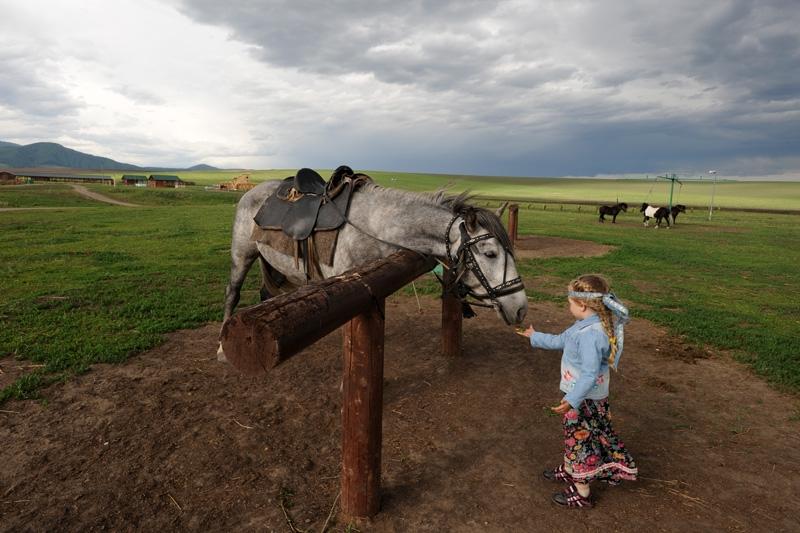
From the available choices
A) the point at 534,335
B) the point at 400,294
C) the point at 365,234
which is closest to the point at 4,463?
the point at 365,234

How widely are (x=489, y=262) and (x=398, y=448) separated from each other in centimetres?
190

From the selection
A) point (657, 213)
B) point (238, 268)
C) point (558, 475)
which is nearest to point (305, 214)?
point (238, 268)

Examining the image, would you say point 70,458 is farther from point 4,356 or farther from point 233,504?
point 4,356

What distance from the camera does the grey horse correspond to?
386 centimetres

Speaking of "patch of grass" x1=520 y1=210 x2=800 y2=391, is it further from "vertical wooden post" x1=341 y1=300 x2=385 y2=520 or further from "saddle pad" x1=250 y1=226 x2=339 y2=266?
"saddle pad" x1=250 y1=226 x2=339 y2=266

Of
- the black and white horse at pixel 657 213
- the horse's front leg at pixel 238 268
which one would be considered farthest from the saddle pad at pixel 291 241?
the black and white horse at pixel 657 213

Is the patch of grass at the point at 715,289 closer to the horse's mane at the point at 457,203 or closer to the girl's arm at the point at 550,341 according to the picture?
the girl's arm at the point at 550,341

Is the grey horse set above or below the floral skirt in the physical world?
above

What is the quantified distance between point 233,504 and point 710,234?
27.2 meters

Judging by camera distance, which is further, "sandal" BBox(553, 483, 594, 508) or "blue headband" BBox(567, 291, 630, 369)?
"sandal" BBox(553, 483, 594, 508)

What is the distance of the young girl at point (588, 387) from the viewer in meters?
3.07

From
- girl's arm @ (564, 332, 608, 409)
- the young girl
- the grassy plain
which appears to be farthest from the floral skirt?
the grassy plain

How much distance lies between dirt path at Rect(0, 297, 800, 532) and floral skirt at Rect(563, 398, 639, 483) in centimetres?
21

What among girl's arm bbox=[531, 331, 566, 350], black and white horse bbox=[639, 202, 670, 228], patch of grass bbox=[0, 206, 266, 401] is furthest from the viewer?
black and white horse bbox=[639, 202, 670, 228]
